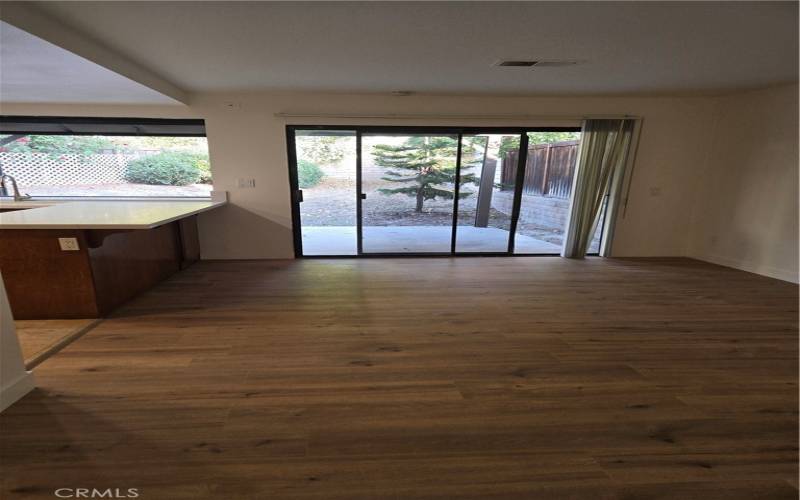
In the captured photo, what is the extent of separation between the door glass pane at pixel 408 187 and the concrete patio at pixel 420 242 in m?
0.02

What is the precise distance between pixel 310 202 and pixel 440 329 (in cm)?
291

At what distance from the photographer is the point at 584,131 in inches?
172

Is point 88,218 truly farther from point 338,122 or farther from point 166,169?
point 338,122

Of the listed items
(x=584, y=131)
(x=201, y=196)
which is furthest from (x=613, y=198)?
(x=201, y=196)

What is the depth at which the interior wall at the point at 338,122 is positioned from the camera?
161 inches

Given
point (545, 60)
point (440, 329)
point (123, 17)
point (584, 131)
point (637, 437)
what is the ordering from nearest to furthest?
1. point (637, 437)
2. point (123, 17)
3. point (440, 329)
4. point (545, 60)
5. point (584, 131)

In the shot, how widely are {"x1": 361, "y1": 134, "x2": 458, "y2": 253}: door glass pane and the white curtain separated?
1776 mm

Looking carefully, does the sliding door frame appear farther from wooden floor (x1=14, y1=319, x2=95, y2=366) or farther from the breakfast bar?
wooden floor (x1=14, y1=319, x2=95, y2=366)

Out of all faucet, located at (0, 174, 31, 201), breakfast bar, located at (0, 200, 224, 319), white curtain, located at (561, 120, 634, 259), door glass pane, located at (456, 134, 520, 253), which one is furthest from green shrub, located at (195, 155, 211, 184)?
white curtain, located at (561, 120, 634, 259)

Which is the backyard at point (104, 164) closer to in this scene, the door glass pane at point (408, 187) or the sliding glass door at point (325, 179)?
the sliding glass door at point (325, 179)

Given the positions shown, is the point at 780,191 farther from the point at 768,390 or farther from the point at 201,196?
the point at 201,196

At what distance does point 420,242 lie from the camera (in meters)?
5.14

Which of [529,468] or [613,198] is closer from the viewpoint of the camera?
[529,468]

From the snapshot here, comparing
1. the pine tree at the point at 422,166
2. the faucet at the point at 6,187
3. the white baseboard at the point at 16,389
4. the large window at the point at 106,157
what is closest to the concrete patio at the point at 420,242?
the pine tree at the point at 422,166
